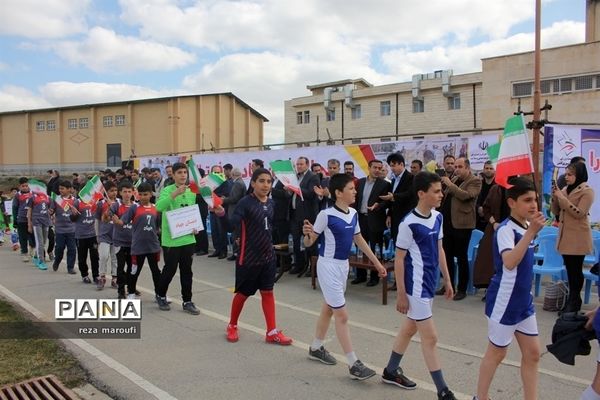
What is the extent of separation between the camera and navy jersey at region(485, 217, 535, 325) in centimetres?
317

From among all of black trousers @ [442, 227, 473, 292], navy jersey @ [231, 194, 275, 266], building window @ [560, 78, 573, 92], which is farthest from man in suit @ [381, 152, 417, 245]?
building window @ [560, 78, 573, 92]

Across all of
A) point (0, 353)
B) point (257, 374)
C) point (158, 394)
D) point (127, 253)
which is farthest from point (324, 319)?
point (127, 253)

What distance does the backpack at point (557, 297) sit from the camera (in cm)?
624

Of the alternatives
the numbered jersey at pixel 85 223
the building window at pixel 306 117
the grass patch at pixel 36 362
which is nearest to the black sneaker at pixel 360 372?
the grass patch at pixel 36 362

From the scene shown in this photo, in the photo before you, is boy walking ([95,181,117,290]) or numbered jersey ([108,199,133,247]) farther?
boy walking ([95,181,117,290])

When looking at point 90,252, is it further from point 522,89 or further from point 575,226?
point 522,89

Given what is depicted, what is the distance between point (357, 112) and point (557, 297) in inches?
1599

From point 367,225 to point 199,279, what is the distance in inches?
→ 122

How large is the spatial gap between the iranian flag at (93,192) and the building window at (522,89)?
30094 millimetres

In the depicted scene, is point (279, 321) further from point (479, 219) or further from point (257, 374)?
point (479, 219)

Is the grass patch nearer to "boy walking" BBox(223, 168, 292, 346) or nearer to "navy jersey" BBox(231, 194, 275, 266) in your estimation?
"boy walking" BBox(223, 168, 292, 346)

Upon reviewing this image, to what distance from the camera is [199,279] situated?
8.49 metres

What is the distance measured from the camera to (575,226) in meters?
5.85

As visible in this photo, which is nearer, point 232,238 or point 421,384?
point 421,384
